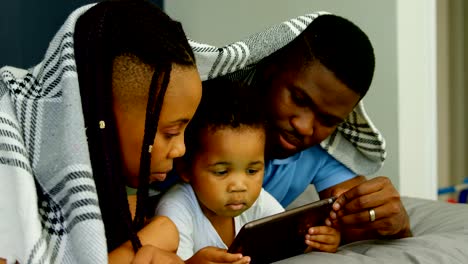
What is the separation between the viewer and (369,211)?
3.69ft

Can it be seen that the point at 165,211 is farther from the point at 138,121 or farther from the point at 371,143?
the point at 371,143

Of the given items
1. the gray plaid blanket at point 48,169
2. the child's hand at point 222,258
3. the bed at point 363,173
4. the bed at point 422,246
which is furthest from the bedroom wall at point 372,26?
the gray plaid blanket at point 48,169

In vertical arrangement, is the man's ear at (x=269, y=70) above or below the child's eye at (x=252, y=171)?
above

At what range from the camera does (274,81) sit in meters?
1.24

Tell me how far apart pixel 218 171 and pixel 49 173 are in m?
0.35

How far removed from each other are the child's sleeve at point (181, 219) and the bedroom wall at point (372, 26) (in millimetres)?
838

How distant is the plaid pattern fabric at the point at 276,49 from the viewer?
1.11 m

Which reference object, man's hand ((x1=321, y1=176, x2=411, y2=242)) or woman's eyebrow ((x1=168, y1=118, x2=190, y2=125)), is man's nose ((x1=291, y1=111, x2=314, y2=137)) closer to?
man's hand ((x1=321, y1=176, x2=411, y2=242))

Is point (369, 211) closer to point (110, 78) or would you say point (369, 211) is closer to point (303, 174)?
point (303, 174)

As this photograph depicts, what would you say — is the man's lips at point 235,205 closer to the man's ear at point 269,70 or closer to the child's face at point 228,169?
the child's face at point 228,169

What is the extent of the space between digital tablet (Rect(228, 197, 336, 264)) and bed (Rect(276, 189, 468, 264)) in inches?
1.6

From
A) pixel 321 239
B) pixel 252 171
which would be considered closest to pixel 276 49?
pixel 252 171

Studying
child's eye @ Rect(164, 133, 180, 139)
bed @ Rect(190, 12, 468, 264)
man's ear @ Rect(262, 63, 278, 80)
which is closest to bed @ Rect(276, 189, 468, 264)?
bed @ Rect(190, 12, 468, 264)

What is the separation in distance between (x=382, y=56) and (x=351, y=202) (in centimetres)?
71
